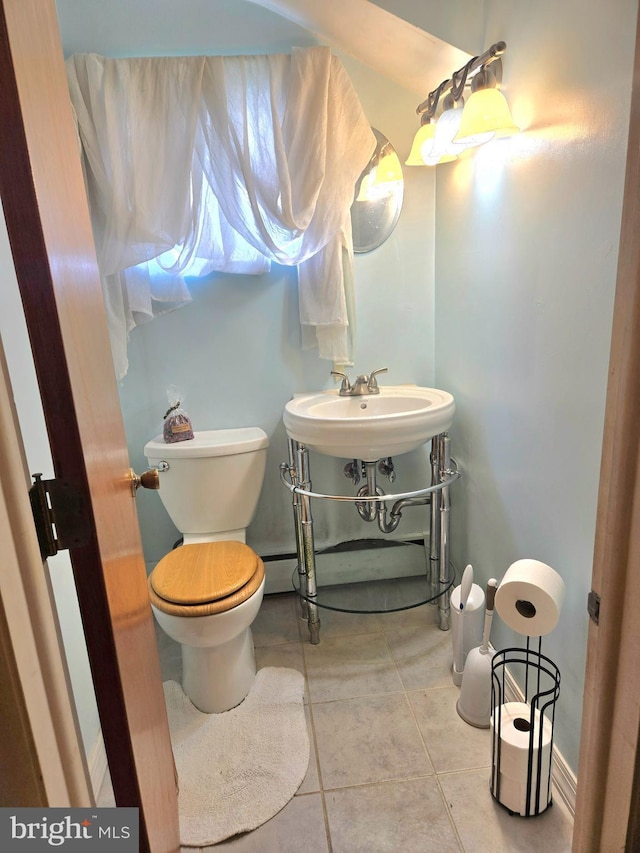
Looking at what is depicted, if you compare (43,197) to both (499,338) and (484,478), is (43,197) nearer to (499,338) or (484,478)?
(499,338)

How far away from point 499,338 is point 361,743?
4.08 ft

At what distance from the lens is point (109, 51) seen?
1607 millimetres

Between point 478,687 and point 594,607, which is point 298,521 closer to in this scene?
point 478,687

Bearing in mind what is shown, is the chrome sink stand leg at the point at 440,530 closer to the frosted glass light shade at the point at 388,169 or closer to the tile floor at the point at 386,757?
the tile floor at the point at 386,757

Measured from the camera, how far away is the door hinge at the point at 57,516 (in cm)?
55

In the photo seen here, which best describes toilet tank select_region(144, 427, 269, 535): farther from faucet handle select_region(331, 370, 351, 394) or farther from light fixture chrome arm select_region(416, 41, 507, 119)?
light fixture chrome arm select_region(416, 41, 507, 119)

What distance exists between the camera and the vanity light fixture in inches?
48.0

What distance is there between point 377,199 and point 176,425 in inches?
44.8

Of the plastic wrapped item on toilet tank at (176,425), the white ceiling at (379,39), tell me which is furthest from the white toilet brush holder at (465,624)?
the white ceiling at (379,39)

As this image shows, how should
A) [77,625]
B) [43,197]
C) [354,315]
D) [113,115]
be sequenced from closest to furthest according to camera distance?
[43,197] → [77,625] → [113,115] → [354,315]

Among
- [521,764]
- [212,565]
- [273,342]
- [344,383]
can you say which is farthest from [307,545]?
[521,764]

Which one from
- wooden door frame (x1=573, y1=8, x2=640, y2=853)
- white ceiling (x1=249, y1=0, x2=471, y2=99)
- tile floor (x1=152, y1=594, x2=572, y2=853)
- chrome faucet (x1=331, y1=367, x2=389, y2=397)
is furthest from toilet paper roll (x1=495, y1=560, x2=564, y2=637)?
white ceiling (x1=249, y1=0, x2=471, y2=99)

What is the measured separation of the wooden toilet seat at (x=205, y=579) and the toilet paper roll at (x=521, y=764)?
758 millimetres

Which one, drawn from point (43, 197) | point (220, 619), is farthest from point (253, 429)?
point (43, 197)
